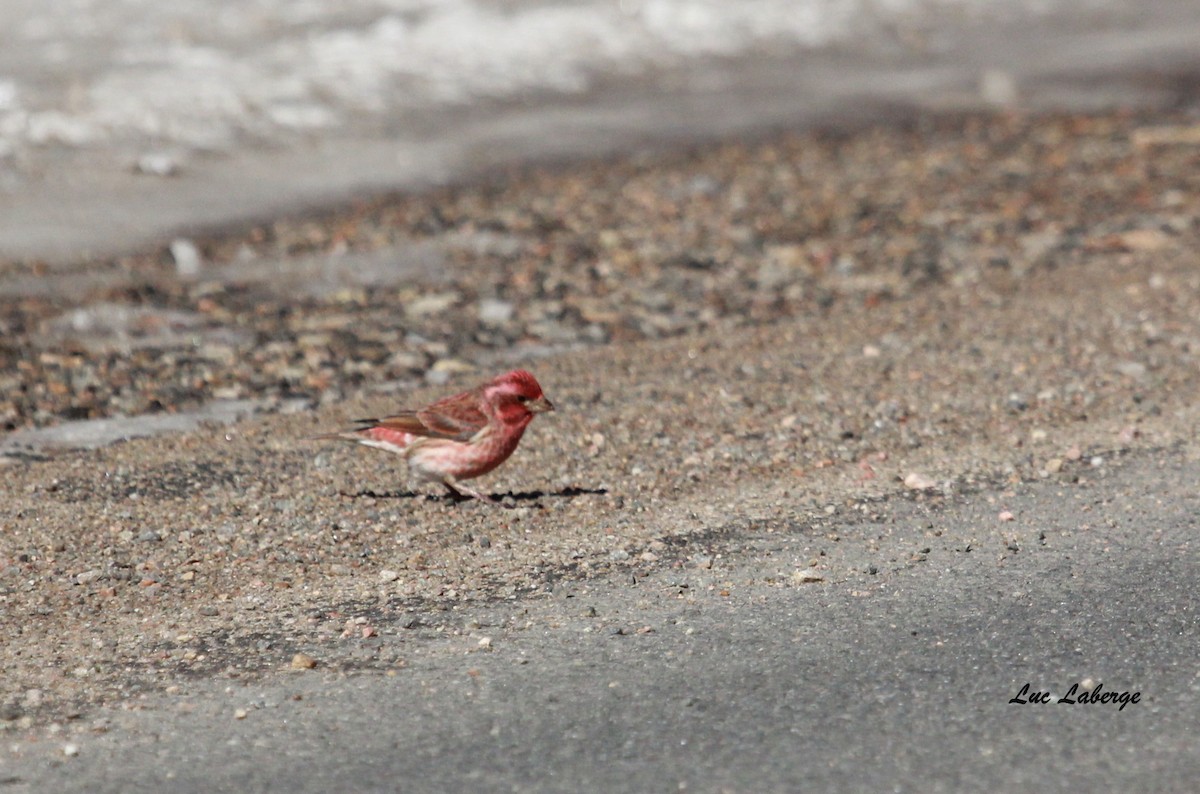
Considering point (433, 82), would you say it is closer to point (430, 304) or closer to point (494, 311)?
point (430, 304)

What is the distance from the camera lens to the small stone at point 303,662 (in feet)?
15.1

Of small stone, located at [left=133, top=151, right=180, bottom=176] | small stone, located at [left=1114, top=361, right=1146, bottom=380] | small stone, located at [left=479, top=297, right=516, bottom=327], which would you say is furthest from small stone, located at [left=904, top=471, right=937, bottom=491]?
small stone, located at [left=133, top=151, right=180, bottom=176]

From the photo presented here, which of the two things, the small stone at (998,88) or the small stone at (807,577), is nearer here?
the small stone at (807,577)

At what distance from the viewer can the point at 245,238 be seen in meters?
10.5

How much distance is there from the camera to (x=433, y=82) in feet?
48.1

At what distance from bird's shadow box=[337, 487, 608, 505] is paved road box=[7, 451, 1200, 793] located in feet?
2.46

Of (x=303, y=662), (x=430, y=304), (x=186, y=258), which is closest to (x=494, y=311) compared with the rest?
(x=430, y=304)

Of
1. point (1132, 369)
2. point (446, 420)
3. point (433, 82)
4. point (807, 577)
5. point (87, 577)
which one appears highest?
point (433, 82)

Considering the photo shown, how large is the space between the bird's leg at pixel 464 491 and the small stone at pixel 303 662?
1.53m

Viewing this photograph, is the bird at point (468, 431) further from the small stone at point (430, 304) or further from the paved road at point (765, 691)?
the small stone at point (430, 304)

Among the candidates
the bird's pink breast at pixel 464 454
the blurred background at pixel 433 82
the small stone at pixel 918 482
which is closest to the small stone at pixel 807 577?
the small stone at pixel 918 482

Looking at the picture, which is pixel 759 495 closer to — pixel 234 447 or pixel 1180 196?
pixel 234 447

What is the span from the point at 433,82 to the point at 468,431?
360 inches

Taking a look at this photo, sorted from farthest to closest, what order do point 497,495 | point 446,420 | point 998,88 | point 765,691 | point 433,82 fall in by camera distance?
point 998,88
point 433,82
point 497,495
point 446,420
point 765,691
